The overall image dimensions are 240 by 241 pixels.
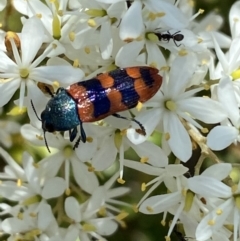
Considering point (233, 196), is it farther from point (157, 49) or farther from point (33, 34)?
point (33, 34)

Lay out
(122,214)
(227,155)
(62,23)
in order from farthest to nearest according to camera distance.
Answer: (227,155) → (122,214) → (62,23)

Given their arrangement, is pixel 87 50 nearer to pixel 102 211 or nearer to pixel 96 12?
pixel 96 12

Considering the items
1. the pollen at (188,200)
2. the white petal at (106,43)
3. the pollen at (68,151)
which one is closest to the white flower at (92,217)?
the pollen at (68,151)

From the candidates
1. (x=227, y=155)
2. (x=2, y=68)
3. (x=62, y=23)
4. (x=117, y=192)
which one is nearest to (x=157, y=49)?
(x=62, y=23)

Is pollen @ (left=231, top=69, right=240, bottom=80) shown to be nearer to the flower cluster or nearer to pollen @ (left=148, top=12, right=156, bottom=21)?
the flower cluster

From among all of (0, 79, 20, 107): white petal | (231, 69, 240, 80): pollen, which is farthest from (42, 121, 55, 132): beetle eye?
(231, 69, 240, 80): pollen
